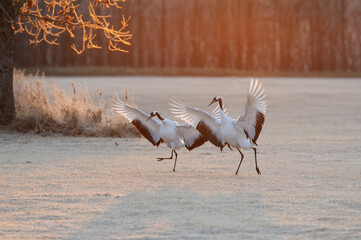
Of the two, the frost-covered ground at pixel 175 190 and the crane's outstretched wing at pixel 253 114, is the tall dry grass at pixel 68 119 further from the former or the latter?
the crane's outstretched wing at pixel 253 114

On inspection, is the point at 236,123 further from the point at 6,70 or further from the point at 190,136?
the point at 6,70

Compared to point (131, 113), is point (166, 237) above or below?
below

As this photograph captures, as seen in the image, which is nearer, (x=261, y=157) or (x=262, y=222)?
(x=262, y=222)

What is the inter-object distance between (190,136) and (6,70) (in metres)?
7.40

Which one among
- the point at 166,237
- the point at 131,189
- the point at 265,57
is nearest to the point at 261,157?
the point at 131,189

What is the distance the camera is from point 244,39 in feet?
277

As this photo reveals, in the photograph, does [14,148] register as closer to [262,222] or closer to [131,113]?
[131,113]

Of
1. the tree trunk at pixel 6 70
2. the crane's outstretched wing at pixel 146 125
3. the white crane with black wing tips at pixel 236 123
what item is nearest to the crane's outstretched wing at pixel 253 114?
the white crane with black wing tips at pixel 236 123

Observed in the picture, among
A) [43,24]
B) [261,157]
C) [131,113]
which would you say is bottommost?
[261,157]

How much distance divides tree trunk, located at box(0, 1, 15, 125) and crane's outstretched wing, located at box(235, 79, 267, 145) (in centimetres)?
832

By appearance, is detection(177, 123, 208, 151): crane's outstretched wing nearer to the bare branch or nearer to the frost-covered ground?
the frost-covered ground

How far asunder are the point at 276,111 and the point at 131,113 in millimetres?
14366

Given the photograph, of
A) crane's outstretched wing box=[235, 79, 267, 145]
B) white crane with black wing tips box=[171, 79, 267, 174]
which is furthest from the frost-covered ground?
crane's outstretched wing box=[235, 79, 267, 145]

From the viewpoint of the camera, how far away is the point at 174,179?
35.2 feet
